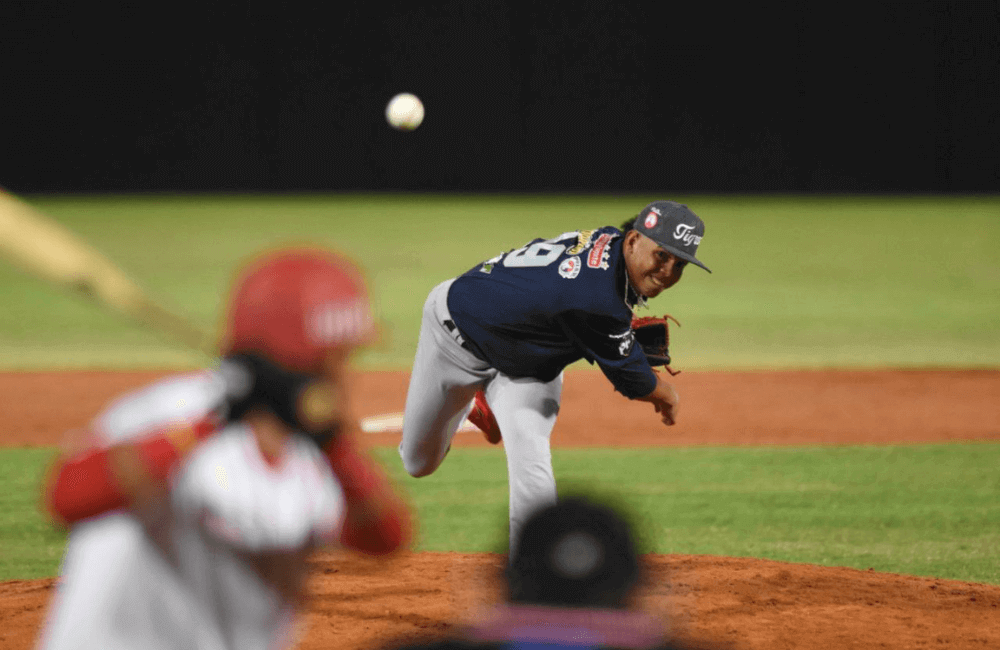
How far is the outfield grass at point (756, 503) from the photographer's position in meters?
6.00

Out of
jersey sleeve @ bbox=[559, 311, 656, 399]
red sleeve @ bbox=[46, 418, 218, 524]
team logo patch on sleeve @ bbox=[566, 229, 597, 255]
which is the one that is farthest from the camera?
team logo patch on sleeve @ bbox=[566, 229, 597, 255]

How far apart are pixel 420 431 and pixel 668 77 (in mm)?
20460

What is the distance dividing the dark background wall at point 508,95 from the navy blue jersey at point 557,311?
19.7 metres

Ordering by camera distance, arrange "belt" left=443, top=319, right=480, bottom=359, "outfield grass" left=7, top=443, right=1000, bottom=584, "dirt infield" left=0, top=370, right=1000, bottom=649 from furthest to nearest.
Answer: "outfield grass" left=7, top=443, right=1000, bottom=584 → "belt" left=443, top=319, right=480, bottom=359 → "dirt infield" left=0, top=370, right=1000, bottom=649

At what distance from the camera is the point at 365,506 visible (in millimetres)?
2137

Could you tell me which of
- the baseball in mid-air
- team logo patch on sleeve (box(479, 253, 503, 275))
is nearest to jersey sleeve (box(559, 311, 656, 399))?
team logo patch on sleeve (box(479, 253, 503, 275))

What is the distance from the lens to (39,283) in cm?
1619

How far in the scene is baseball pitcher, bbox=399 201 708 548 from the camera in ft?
15.5

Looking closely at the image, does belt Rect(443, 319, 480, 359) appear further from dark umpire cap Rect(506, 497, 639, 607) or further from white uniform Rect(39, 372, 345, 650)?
dark umpire cap Rect(506, 497, 639, 607)

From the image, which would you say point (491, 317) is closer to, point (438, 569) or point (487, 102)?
point (438, 569)

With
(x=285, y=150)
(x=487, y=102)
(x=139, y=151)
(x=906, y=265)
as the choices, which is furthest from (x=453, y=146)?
(x=906, y=265)

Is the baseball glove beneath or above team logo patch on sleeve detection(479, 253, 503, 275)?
beneath

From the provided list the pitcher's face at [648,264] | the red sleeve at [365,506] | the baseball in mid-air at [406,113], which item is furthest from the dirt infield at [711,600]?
the baseball in mid-air at [406,113]

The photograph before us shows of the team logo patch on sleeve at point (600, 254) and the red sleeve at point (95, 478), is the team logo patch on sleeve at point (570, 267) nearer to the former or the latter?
the team logo patch on sleeve at point (600, 254)
